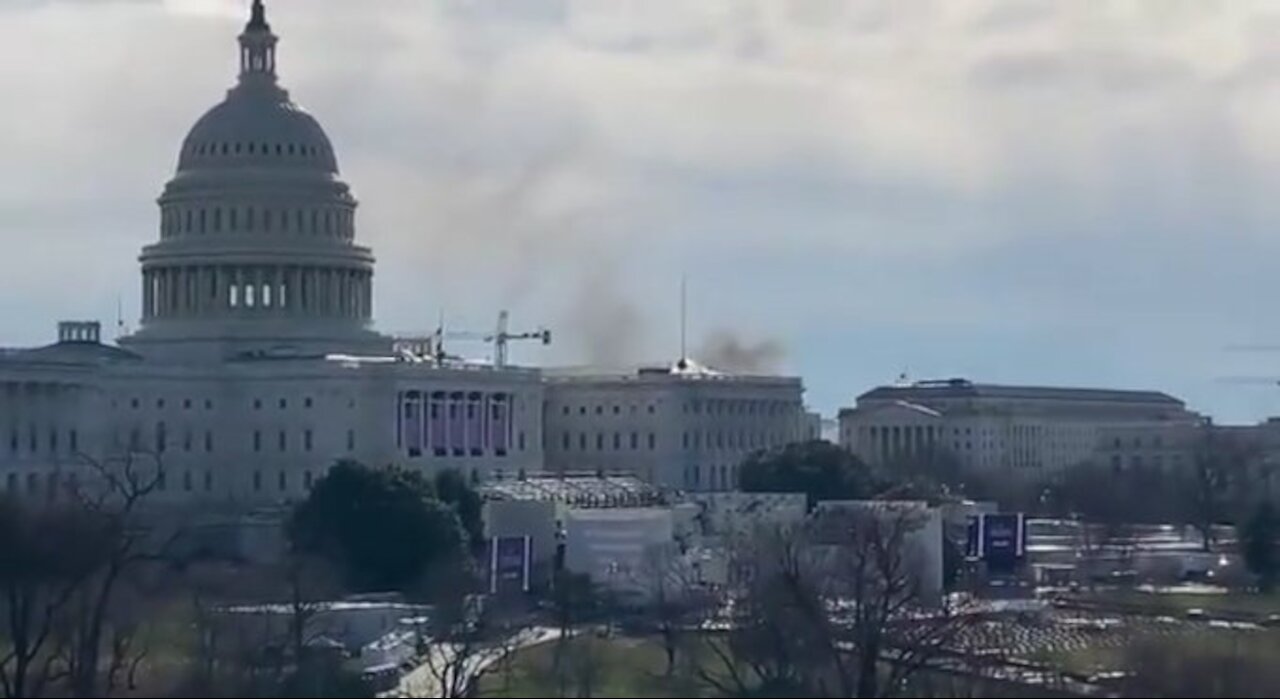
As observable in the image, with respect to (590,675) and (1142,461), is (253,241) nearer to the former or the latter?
(590,675)

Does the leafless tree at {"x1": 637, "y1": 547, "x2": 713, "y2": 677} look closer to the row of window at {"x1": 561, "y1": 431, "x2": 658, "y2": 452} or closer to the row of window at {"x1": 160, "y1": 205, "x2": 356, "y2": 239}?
the row of window at {"x1": 160, "y1": 205, "x2": 356, "y2": 239}

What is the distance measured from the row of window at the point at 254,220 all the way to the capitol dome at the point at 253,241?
0.11 feet

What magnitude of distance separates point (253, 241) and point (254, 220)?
705mm

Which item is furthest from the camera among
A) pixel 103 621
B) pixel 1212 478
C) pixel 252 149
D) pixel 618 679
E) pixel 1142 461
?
pixel 1142 461

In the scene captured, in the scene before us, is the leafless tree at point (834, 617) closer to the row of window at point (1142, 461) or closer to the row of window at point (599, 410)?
the row of window at point (599, 410)

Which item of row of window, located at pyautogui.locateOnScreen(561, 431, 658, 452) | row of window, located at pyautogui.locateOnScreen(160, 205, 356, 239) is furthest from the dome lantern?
row of window, located at pyautogui.locateOnScreen(561, 431, 658, 452)

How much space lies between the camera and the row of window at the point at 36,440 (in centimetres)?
10719

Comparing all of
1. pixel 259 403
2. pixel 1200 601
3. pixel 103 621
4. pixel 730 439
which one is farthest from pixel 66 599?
pixel 730 439

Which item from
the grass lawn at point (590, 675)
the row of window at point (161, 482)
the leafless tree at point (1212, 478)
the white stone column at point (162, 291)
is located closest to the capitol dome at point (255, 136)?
the white stone column at point (162, 291)

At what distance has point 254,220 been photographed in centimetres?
12100

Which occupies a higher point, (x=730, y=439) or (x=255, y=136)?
(x=255, y=136)

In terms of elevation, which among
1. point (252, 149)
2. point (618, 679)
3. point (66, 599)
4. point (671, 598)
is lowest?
point (618, 679)

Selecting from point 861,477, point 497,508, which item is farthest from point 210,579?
point 861,477

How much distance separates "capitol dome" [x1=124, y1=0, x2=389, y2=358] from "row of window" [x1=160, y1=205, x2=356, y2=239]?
0.11 ft
